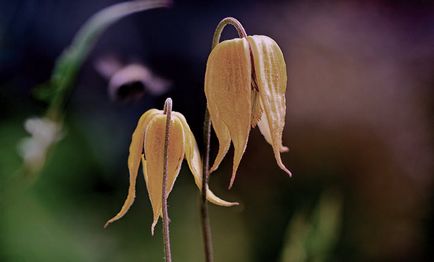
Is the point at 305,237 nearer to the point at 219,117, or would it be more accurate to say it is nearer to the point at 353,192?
the point at 353,192

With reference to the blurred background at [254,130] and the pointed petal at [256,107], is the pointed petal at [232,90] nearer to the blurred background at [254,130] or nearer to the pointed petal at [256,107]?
the pointed petal at [256,107]

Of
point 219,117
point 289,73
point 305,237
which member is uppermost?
point 219,117

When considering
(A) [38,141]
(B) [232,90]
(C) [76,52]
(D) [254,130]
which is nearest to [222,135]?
(B) [232,90]

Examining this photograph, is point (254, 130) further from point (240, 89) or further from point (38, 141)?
point (240, 89)

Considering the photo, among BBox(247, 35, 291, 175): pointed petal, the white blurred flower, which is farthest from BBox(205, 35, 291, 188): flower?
the white blurred flower

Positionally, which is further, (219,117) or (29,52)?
(29,52)

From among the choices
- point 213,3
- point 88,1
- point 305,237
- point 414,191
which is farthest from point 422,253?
point 88,1
